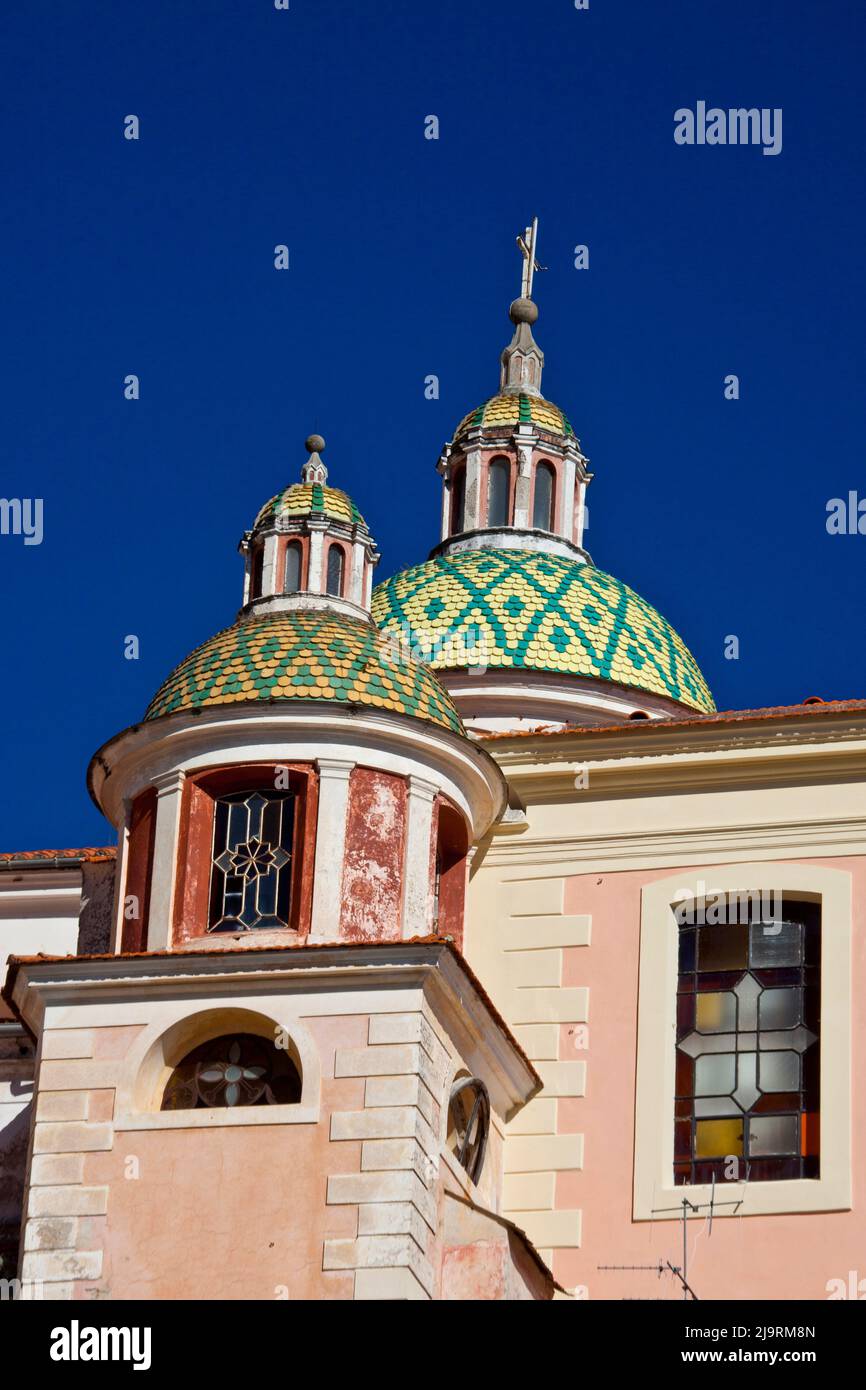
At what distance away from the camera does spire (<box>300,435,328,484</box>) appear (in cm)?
3375

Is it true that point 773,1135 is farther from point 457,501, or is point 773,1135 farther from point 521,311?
point 521,311

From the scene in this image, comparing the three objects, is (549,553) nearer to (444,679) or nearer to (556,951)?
(444,679)

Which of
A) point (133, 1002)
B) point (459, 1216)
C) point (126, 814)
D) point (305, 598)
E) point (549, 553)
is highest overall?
point (549, 553)

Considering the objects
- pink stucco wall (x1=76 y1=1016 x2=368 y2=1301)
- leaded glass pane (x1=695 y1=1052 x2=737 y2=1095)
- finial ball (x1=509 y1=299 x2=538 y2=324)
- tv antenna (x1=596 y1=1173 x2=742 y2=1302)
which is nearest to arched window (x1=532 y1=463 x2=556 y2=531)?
finial ball (x1=509 y1=299 x2=538 y2=324)

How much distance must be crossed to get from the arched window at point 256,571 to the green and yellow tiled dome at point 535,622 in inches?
232

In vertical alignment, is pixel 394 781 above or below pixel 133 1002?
above

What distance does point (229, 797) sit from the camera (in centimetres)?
2762

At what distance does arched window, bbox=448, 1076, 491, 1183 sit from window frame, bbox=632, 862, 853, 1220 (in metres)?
1.30

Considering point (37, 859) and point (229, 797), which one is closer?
point (229, 797)

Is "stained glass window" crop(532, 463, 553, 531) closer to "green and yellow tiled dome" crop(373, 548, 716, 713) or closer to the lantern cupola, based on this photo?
"green and yellow tiled dome" crop(373, 548, 716, 713)

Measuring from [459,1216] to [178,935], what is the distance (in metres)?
3.39

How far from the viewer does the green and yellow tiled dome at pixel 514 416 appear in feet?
135
